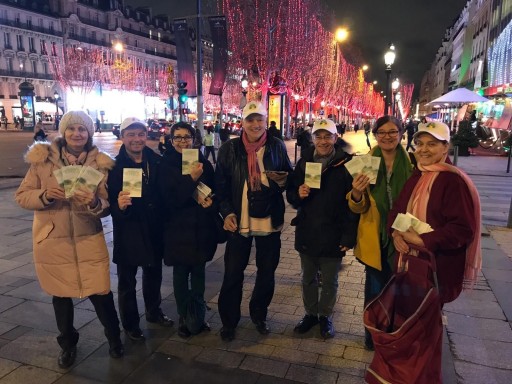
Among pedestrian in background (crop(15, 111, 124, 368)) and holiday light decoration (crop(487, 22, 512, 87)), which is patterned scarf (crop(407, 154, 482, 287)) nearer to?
pedestrian in background (crop(15, 111, 124, 368))

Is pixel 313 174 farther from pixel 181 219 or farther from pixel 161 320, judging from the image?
pixel 161 320

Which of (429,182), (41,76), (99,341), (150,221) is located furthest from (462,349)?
(41,76)

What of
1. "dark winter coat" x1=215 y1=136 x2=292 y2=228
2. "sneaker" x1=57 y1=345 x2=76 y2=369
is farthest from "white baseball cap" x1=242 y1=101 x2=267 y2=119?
"sneaker" x1=57 y1=345 x2=76 y2=369

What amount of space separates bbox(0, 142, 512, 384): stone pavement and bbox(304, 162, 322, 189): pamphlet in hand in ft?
5.04

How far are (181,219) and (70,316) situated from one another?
4.15 feet

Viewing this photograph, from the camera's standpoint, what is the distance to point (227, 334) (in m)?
4.02

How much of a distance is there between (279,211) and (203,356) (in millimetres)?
1468

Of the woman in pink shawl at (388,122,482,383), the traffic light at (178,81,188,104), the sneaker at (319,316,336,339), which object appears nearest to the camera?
the woman in pink shawl at (388,122,482,383)

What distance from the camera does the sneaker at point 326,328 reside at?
4.02 meters

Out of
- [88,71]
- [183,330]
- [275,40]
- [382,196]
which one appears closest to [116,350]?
[183,330]

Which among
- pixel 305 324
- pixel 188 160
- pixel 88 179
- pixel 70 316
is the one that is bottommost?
pixel 305 324

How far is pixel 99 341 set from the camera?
158 inches

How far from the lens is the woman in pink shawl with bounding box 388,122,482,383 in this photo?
8.74 ft

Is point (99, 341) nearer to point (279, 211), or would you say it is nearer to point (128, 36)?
point (279, 211)
